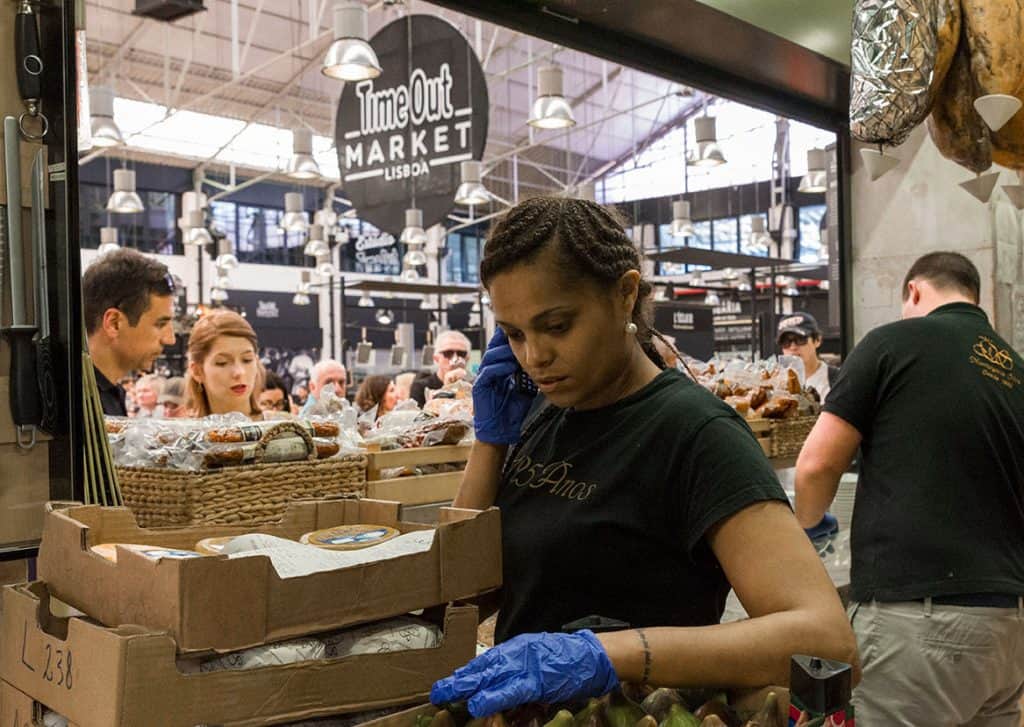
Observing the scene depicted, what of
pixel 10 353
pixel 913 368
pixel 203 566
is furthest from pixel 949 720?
pixel 10 353

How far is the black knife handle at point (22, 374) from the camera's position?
207cm

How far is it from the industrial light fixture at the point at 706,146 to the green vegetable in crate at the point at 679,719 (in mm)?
8332

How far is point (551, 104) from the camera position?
7.11 metres

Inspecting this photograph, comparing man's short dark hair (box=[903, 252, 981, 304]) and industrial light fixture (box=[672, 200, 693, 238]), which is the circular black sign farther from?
industrial light fixture (box=[672, 200, 693, 238])

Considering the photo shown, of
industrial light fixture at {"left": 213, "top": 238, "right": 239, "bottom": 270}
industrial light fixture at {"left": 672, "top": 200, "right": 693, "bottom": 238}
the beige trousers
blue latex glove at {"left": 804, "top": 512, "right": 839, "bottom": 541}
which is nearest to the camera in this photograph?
the beige trousers

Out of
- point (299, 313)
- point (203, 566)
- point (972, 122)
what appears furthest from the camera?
point (299, 313)

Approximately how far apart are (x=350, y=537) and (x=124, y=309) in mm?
1980

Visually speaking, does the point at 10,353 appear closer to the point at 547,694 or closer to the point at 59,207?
the point at 59,207

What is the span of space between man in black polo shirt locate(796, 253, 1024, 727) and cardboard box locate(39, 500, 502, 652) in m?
1.61

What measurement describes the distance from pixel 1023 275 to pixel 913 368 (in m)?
2.51

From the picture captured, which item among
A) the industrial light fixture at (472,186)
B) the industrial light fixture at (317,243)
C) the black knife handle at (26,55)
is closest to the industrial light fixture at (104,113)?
the industrial light fixture at (472,186)

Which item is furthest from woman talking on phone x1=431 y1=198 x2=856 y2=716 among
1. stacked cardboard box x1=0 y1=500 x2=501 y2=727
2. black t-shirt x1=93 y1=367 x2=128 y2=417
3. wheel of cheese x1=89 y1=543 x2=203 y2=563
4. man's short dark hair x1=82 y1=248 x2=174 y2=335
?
black t-shirt x1=93 y1=367 x2=128 y2=417

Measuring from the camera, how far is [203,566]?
119 centimetres

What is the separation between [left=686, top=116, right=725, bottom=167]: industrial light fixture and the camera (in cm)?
915
